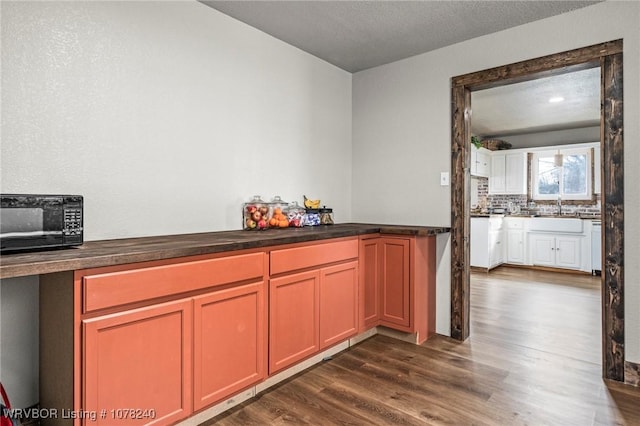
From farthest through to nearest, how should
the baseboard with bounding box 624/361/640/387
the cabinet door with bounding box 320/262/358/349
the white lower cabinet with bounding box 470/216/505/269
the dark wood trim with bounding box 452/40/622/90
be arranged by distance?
the white lower cabinet with bounding box 470/216/505/269 < the cabinet door with bounding box 320/262/358/349 < the dark wood trim with bounding box 452/40/622/90 < the baseboard with bounding box 624/361/640/387

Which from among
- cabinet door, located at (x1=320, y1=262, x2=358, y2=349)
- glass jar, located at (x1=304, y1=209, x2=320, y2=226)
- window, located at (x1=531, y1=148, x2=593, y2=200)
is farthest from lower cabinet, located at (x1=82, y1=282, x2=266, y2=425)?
window, located at (x1=531, y1=148, x2=593, y2=200)

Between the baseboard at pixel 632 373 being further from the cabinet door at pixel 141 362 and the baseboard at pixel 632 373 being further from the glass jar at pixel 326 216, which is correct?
the cabinet door at pixel 141 362

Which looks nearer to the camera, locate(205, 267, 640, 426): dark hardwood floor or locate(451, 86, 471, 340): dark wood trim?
locate(205, 267, 640, 426): dark hardwood floor

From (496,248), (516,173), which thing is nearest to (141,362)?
(496,248)

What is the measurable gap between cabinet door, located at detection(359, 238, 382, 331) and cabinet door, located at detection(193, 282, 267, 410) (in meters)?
1.03

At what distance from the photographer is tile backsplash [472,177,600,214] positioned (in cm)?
633

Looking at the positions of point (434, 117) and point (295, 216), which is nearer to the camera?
point (295, 216)

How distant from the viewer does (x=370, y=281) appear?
2.97 meters

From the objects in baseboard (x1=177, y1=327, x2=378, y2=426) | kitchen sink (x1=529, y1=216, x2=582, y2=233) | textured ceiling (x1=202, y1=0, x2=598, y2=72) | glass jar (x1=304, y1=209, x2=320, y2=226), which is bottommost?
baseboard (x1=177, y1=327, x2=378, y2=426)

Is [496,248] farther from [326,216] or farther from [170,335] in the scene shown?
[170,335]

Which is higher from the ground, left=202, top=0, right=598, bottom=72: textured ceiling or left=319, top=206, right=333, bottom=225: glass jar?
left=202, top=0, right=598, bottom=72: textured ceiling

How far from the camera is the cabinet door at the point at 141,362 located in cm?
142

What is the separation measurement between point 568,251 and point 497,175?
72.5 inches

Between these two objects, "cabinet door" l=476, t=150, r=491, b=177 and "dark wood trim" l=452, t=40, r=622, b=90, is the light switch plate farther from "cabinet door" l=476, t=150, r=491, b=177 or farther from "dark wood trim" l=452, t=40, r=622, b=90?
"cabinet door" l=476, t=150, r=491, b=177
